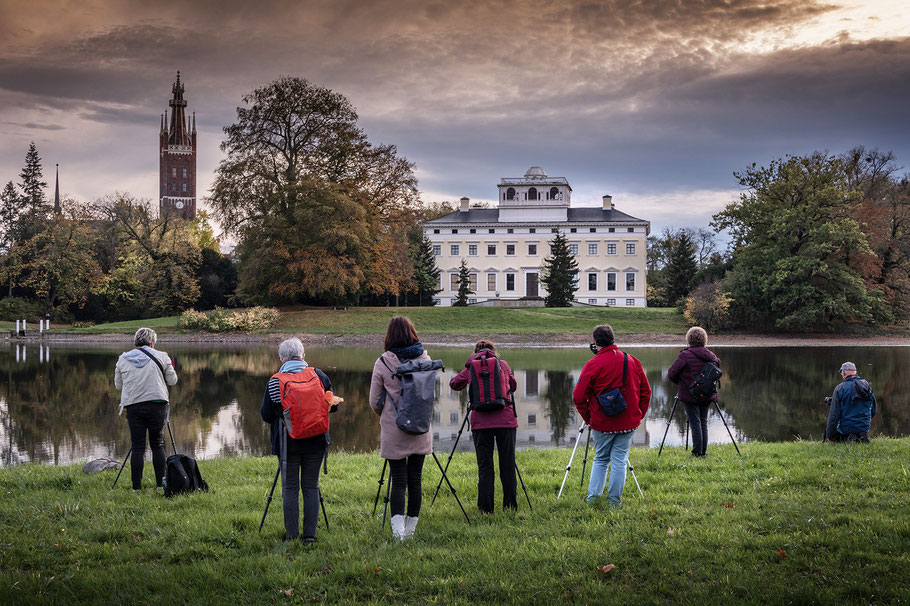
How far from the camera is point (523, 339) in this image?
119 ft

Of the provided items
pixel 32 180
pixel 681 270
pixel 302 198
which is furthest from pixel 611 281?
pixel 32 180

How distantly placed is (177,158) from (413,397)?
109 m

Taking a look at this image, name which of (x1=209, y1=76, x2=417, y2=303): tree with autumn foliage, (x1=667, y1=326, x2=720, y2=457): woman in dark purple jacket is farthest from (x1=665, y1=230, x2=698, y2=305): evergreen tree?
(x1=667, y1=326, x2=720, y2=457): woman in dark purple jacket

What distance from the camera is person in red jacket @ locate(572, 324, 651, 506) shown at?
6.21 m

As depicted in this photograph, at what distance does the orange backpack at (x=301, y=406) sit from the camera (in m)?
5.29

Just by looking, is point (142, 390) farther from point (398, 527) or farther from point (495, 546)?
point (495, 546)

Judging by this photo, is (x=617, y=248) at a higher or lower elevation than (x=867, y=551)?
higher

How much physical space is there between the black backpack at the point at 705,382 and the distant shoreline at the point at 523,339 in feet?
82.1

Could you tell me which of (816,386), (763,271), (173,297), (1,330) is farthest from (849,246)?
(1,330)

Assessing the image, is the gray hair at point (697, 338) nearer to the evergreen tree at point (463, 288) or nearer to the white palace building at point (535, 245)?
the evergreen tree at point (463, 288)

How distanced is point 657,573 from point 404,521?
6.84 ft

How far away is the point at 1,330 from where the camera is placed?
3800cm

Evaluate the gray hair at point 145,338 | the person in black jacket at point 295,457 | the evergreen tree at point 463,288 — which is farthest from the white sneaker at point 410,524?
the evergreen tree at point 463,288

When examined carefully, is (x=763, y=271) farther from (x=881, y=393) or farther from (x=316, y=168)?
(x=316, y=168)
